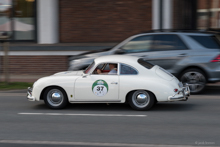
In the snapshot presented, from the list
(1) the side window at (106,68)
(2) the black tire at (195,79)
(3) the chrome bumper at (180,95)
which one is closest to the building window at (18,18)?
(2) the black tire at (195,79)

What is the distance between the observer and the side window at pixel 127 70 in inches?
351

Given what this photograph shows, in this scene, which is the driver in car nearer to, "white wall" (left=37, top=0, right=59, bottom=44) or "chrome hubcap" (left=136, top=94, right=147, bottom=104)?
"chrome hubcap" (left=136, top=94, right=147, bottom=104)

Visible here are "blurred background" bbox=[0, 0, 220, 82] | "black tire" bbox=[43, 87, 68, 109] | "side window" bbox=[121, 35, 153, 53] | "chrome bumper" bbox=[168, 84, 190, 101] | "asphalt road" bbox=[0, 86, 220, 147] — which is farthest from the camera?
"blurred background" bbox=[0, 0, 220, 82]

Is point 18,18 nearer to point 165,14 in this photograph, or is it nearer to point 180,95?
point 165,14

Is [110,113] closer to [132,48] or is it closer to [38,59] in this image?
[132,48]

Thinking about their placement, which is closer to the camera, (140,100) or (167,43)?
(140,100)

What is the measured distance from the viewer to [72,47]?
15594mm

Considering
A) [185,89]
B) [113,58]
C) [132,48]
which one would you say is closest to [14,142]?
[113,58]

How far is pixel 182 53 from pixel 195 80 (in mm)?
847

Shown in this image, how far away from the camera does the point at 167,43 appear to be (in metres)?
11.5

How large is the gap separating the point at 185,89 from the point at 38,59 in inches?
327

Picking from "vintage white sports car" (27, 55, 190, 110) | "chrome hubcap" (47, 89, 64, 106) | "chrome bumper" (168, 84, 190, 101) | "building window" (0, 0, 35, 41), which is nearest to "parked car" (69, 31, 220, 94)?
"vintage white sports car" (27, 55, 190, 110)

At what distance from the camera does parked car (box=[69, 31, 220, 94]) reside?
36.6 ft

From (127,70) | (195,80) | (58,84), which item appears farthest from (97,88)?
(195,80)
